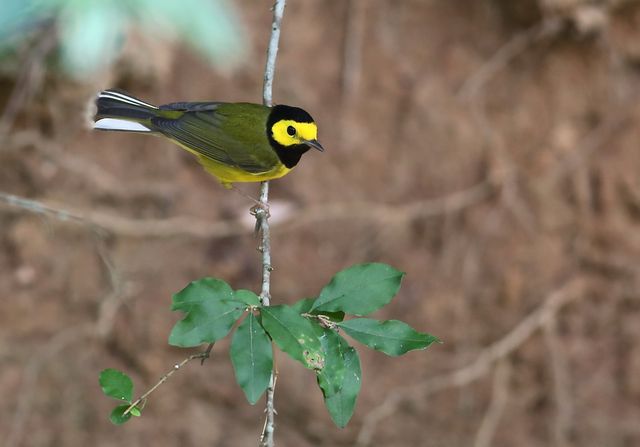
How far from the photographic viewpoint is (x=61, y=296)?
15.1 feet

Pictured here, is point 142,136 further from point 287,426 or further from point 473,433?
point 473,433

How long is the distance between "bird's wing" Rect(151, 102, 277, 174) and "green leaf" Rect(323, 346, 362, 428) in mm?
1209

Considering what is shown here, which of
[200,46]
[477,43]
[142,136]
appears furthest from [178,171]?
[200,46]

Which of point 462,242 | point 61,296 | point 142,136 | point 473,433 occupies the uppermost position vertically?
point 142,136

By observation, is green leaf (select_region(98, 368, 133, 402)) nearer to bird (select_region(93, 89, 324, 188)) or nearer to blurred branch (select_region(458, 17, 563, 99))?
bird (select_region(93, 89, 324, 188))

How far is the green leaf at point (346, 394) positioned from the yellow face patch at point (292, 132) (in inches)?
46.0

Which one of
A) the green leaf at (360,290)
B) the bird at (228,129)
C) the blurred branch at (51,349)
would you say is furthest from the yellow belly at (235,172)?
the blurred branch at (51,349)

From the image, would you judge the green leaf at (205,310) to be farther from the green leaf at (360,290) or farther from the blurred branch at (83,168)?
the blurred branch at (83,168)

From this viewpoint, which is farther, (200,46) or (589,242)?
(589,242)

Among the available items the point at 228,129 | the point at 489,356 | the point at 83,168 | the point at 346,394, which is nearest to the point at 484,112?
the point at 489,356

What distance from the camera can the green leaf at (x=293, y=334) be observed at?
5.24 ft

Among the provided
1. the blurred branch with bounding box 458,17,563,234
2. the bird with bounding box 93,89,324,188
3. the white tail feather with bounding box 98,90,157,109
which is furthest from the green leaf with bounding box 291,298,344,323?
the blurred branch with bounding box 458,17,563,234

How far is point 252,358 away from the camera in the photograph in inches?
63.1

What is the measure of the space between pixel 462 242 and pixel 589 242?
686 mm
